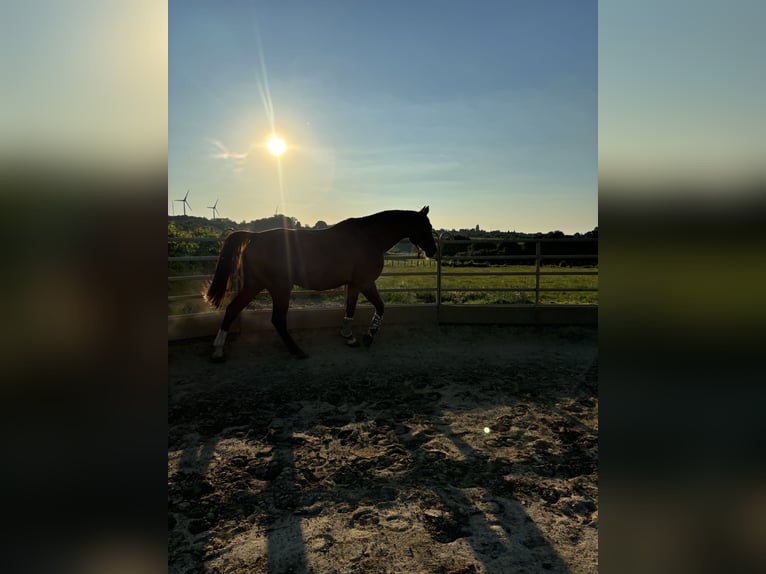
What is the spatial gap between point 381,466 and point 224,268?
325 centimetres

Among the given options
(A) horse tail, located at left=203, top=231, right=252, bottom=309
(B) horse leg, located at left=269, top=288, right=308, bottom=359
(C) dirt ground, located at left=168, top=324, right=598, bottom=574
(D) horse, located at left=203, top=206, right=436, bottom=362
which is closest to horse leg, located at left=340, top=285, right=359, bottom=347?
(D) horse, located at left=203, top=206, right=436, bottom=362

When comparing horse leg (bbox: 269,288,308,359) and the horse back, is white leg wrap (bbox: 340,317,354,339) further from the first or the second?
horse leg (bbox: 269,288,308,359)

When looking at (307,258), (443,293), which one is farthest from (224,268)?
(443,293)

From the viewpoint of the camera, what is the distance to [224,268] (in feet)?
16.5

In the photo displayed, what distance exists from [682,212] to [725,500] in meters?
0.22

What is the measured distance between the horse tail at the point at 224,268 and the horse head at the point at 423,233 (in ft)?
8.04

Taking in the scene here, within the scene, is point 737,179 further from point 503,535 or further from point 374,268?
point 374,268

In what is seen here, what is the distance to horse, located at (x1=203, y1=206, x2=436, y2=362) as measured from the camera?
5.12 meters

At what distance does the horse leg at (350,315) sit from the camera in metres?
5.81

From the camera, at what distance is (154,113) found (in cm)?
43

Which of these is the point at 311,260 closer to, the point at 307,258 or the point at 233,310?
the point at 307,258

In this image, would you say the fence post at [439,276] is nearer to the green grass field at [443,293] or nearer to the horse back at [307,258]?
the green grass field at [443,293]

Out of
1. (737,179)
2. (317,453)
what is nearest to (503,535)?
(317,453)

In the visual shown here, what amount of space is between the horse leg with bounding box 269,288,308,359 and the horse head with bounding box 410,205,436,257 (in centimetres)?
205
